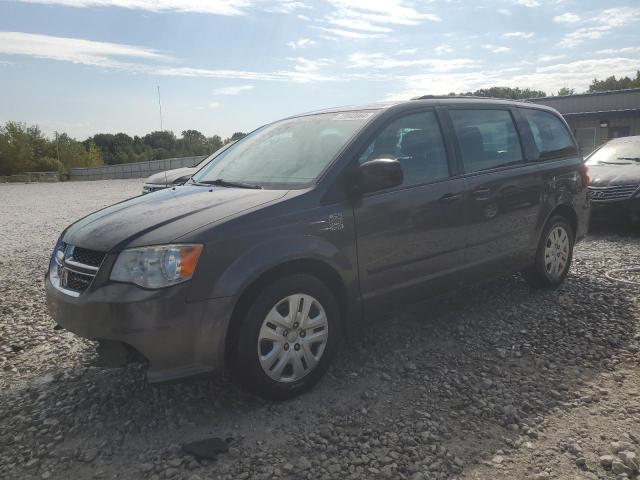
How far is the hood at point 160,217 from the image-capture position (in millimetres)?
3033

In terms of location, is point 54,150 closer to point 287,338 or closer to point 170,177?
point 170,177

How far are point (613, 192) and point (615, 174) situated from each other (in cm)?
47

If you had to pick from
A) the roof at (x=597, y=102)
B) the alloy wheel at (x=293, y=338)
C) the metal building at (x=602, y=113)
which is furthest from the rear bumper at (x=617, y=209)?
the roof at (x=597, y=102)

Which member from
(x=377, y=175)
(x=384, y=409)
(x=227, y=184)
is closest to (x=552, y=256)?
(x=377, y=175)

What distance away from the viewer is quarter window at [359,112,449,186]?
3.82 metres

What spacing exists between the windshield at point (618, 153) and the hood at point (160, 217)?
26.9 feet

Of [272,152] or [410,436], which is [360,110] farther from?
[410,436]

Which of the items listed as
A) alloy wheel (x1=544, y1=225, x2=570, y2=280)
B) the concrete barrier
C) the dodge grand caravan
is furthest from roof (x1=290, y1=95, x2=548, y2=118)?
the concrete barrier

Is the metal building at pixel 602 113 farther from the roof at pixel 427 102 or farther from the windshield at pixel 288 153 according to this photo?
the windshield at pixel 288 153

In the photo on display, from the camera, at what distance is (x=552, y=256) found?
5.32 metres

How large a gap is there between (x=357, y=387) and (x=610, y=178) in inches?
280

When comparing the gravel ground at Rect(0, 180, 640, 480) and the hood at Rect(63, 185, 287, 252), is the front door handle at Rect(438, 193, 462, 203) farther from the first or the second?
the hood at Rect(63, 185, 287, 252)

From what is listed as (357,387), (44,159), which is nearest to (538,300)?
(357,387)

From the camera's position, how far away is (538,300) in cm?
511
